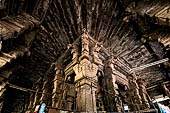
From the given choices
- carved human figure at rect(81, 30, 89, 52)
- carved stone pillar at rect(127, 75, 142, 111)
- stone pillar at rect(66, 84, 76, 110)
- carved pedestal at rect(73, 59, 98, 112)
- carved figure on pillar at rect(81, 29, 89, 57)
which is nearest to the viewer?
carved pedestal at rect(73, 59, 98, 112)

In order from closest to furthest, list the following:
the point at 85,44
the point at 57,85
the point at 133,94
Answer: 1. the point at 85,44
2. the point at 57,85
3. the point at 133,94

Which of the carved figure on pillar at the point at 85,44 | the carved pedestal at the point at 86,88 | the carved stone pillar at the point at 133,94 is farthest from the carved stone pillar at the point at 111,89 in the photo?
the carved stone pillar at the point at 133,94

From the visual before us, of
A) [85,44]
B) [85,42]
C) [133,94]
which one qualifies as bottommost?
[133,94]

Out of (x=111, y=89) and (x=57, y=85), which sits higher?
(x=57, y=85)

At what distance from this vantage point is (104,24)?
533 centimetres

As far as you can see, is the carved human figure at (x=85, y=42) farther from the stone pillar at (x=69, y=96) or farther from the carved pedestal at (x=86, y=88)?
the stone pillar at (x=69, y=96)

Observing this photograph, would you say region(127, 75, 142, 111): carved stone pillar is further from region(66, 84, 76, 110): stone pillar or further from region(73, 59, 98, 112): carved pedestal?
region(73, 59, 98, 112): carved pedestal

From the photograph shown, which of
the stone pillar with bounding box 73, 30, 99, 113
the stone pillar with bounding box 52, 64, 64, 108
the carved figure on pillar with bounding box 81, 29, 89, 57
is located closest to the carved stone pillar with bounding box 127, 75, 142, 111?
the stone pillar with bounding box 73, 30, 99, 113

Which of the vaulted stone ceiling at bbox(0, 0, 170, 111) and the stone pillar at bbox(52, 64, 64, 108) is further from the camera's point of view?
the stone pillar at bbox(52, 64, 64, 108)

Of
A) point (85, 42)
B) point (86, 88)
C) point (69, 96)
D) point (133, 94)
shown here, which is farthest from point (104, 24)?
point (133, 94)

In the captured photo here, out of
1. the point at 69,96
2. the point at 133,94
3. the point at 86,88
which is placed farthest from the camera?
the point at 133,94

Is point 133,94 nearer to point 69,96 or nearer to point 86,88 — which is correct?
point 69,96

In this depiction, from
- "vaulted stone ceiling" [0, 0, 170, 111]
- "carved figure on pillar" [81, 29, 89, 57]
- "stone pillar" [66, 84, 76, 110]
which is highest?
"vaulted stone ceiling" [0, 0, 170, 111]

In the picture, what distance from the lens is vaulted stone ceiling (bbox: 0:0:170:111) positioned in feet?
13.0
